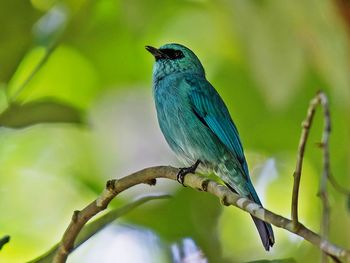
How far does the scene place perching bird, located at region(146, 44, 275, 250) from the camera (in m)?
2.95

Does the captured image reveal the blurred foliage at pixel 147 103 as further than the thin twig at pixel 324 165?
Yes

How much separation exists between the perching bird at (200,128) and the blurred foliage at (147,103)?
0.87ft

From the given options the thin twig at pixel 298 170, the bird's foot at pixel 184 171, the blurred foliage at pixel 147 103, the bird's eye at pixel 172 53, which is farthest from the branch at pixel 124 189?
the bird's eye at pixel 172 53

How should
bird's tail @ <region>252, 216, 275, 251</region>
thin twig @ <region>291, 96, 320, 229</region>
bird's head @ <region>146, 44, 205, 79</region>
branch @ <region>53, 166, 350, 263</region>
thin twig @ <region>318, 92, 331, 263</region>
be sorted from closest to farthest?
thin twig @ <region>318, 92, 331, 263</region> → thin twig @ <region>291, 96, 320, 229</region> → branch @ <region>53, 166, 350, 263</region> → bird's tail @ <region>252, 216, 275, 251</region> → bird's head @ <region>146, 44, 205, 79</region>

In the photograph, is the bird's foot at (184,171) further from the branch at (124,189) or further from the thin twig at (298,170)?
the thin twig at (298,170)

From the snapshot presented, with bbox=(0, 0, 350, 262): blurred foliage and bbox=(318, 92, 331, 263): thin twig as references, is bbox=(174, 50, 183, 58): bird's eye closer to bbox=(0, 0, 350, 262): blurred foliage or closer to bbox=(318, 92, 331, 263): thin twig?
bbox=(0, 0, 350, 262): blurred foliage

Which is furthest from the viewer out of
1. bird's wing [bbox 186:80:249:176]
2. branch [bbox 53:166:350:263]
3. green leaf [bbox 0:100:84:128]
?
green leaf [bbox 0:100:84:128]

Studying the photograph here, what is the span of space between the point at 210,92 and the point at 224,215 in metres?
1.33

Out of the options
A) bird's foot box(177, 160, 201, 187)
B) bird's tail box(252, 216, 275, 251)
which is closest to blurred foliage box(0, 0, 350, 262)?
bird's foot box(177, 160, 201, 187)

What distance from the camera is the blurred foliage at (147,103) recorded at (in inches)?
126

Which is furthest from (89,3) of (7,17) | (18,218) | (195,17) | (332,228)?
(332,228)

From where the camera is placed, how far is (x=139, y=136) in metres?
4.78

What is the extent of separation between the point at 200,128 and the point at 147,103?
1818mm

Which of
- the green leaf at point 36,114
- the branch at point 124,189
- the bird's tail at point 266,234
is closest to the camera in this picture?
the branch at point 124,189
